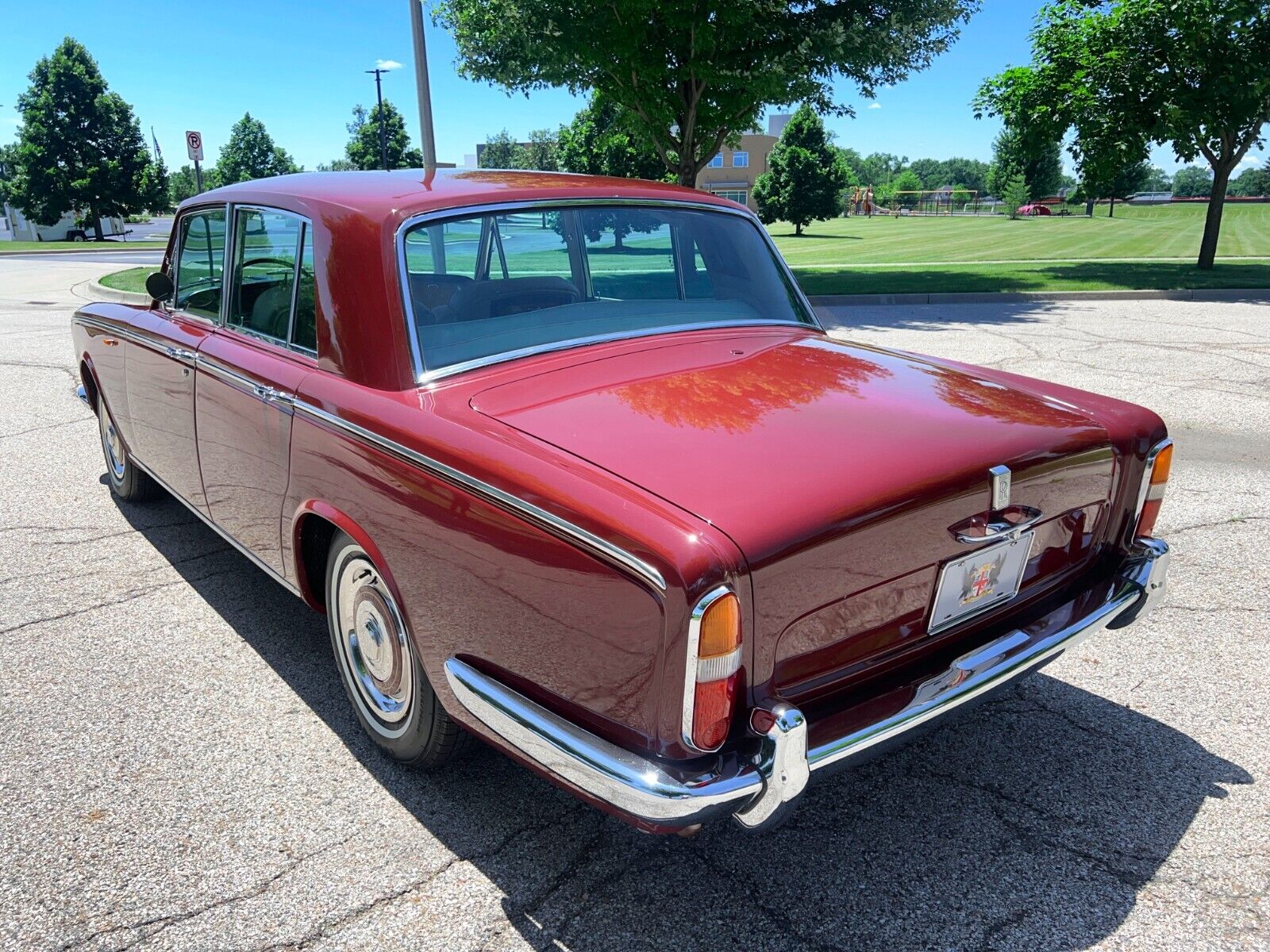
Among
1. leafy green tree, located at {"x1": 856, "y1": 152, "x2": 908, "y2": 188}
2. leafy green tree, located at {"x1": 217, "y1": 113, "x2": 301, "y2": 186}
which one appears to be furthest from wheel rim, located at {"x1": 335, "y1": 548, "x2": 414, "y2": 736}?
leafy green tree, located at {"x1": 856, "y1": 152, "x2": 908, "y2": 188}


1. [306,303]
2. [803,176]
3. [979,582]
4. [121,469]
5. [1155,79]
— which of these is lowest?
[121,469]

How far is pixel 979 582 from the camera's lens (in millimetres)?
2332

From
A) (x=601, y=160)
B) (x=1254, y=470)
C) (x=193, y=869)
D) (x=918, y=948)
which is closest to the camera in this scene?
(x=918, y=948)

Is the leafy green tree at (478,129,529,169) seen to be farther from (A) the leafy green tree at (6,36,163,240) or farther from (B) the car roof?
(B) the car roof

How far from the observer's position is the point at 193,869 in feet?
7.77

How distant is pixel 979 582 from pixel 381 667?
1690 mm

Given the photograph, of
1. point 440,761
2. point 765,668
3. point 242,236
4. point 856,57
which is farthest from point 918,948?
point 856,57

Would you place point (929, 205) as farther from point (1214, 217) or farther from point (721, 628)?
point (721, 628)

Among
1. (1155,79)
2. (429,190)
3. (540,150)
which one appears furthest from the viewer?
(540,150)

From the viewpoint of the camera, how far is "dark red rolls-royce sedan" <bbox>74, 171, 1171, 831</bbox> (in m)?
1.88

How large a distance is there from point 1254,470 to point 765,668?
4793mm

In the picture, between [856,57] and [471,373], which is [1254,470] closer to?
[471,373]

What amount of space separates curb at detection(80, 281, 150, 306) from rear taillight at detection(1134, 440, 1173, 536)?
1293 cm

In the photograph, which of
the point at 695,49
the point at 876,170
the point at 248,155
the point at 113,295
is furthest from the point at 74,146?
the point at 876,170
